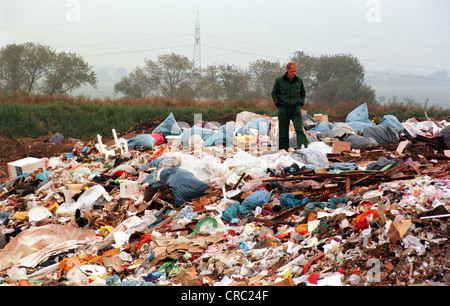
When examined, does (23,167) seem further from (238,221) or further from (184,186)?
(238,221)

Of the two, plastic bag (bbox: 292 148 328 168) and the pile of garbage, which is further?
plastic bag (bbox: 292 148 328 168)

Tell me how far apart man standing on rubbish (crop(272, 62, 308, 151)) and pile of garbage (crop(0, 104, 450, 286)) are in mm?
657

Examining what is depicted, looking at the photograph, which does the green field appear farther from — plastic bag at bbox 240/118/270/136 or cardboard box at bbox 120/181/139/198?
cardboard box at bbox 120/181/139/198

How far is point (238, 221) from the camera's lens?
4867mm

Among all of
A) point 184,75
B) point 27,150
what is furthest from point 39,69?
point 27,150

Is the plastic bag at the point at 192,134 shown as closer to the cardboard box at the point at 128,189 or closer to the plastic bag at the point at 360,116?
the cardboard box at the point at 128,189

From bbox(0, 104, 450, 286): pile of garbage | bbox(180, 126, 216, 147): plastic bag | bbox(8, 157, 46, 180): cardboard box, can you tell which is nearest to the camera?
bbox(0, 104, 450, 286): pile of garbage

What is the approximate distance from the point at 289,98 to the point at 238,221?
11.4ft

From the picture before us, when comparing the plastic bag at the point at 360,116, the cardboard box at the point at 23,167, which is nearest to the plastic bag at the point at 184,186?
the cardboard box at the point at 23,167

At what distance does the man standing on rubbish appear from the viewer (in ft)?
25.0

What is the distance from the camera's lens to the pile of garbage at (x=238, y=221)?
11.3 feet

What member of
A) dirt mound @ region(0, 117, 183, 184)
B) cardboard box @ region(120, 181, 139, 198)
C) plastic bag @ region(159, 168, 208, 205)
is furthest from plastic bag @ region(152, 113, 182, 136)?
plastic bag @ region(159, 168, 208, 205)

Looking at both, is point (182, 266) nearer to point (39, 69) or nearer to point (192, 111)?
point (192, 111)

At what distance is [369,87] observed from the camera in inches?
1097
